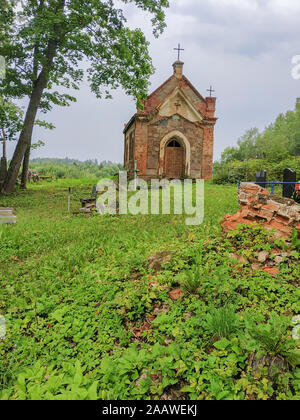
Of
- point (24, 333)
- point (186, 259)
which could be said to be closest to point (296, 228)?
point (186, 259)

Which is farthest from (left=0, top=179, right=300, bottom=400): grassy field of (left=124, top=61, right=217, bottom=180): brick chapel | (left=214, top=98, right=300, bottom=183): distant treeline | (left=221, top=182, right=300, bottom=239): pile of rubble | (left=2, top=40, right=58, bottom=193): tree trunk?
(left=214, top=98, right=300, bottom=183): distant treeline

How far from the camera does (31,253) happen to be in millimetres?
6547

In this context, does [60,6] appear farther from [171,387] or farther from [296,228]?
[171,387]

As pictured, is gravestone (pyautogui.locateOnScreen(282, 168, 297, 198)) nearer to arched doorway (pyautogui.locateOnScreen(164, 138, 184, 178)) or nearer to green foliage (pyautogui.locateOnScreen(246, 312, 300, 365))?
green foliage (pyautogui.locateOnScreen(246, 312, 300, 365))

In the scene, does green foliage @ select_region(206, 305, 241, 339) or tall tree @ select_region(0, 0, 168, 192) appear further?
tall tree @ select_region(0, 0, 168, 192)

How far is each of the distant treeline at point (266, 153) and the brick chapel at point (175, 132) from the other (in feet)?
8.98

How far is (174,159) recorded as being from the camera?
69.0ft

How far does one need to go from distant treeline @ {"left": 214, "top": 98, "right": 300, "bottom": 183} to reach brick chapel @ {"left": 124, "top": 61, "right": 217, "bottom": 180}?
2.74 metres

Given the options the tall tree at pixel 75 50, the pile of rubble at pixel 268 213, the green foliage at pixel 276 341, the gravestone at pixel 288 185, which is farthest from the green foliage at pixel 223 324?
the tall tree at pixel 75 50

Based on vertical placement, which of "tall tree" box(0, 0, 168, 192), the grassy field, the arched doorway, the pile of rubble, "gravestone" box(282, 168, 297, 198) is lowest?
the grassy field

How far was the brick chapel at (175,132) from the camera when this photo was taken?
19.9m

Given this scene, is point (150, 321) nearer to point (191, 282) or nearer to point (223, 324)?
point (191, 282)

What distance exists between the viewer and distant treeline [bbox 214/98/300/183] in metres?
22.3

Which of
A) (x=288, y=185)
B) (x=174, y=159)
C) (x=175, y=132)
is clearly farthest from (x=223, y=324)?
(x=174, y=159)
